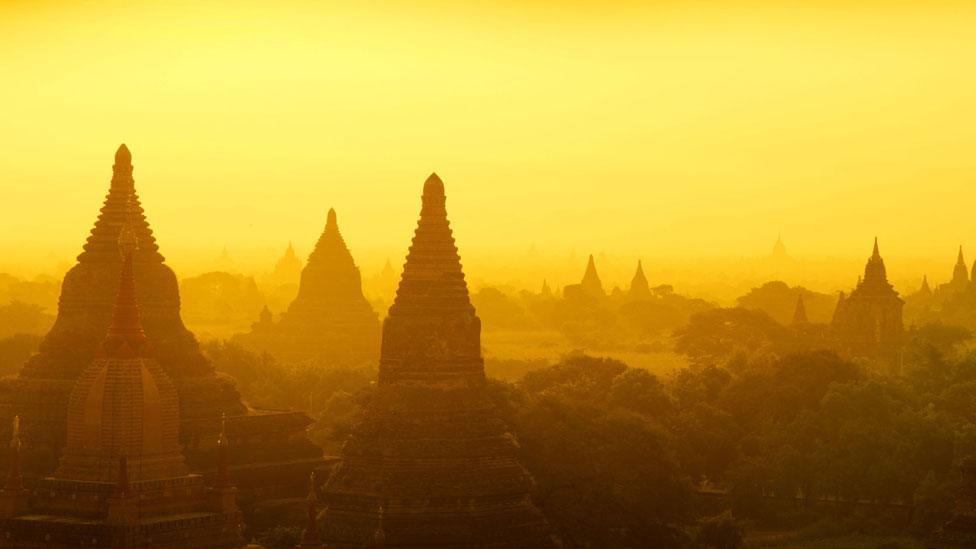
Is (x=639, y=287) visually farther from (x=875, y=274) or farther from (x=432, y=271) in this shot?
(x=432, y=271)

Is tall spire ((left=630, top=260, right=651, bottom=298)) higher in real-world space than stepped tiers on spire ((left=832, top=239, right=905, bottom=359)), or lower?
higher

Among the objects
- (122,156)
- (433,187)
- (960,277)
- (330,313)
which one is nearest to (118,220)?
(122,156)

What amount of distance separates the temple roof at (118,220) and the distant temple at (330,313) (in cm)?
3995

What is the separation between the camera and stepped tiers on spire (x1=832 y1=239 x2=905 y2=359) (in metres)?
116

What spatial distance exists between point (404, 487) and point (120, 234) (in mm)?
12158

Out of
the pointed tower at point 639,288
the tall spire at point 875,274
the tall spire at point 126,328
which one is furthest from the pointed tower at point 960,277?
the tall spire at point 126,328

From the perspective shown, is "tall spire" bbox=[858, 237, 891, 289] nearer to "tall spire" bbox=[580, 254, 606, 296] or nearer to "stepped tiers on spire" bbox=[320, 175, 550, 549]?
"tall spire" bbox=[580, 254, 606, 296]

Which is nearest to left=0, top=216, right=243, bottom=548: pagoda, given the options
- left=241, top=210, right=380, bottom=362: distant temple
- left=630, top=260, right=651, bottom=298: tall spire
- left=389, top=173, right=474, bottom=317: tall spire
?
left=389, top=173, right=474, bottom=317: tall spire

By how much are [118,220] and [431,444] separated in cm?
1403

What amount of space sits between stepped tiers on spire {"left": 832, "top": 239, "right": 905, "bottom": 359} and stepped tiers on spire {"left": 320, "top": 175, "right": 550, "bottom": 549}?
2272 inches

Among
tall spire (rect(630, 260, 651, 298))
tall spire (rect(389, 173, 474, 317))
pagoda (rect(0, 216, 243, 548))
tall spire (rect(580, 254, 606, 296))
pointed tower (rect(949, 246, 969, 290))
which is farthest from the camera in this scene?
→ tall spire (rect(630, 260, 651, 298))

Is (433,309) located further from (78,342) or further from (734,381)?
(734,381)

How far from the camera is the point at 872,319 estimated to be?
118 metres

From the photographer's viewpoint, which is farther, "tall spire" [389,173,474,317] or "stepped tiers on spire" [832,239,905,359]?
"stepped tiers on spire" [832,239,905,359]
